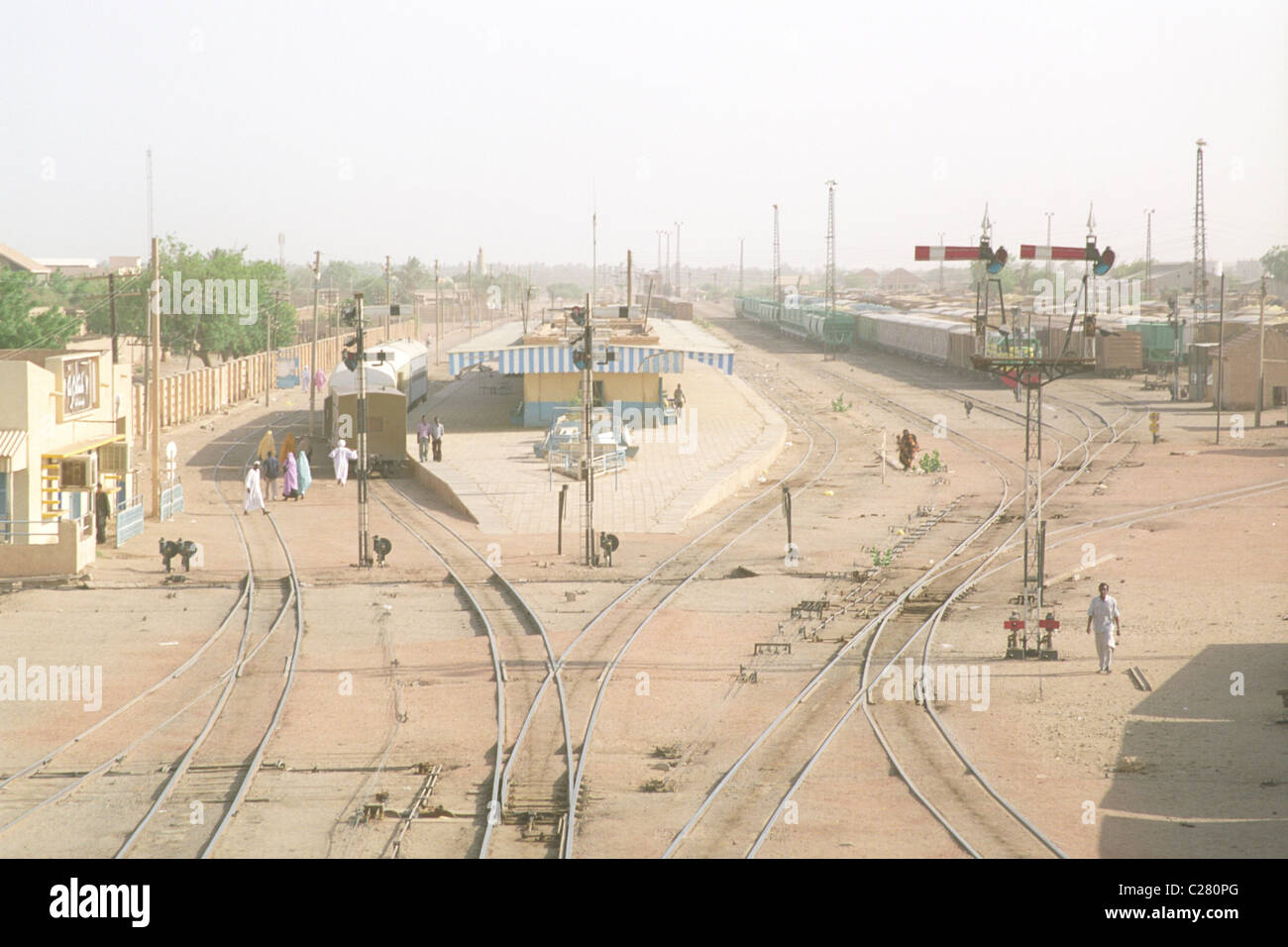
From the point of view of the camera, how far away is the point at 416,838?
10805 mm

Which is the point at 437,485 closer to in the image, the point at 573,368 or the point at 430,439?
the point at 430,439

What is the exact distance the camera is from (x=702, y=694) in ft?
52.5

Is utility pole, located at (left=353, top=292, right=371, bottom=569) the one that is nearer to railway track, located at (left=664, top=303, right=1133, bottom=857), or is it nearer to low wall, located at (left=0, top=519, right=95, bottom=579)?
low wall, located at (left=0, top=519, right=95, bottom=579)

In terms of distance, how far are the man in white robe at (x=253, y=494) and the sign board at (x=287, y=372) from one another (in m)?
34.1

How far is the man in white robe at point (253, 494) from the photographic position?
30.6 m

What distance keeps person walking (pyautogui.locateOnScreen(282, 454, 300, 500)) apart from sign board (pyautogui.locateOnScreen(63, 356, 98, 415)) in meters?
6.00

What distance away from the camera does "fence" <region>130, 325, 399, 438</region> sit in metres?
47.1

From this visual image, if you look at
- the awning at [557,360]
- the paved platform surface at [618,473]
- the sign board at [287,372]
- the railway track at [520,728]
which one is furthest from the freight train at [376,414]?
the sign board at [287,372]

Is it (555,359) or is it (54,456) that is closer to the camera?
(54,456)

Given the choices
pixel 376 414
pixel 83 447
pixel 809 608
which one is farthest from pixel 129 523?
pixel 809 608

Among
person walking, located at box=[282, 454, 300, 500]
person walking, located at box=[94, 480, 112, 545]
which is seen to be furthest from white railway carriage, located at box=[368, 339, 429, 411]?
person walking, located at box=[94, 480, 112, 545]

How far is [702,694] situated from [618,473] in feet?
65.9

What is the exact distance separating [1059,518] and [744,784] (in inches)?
780

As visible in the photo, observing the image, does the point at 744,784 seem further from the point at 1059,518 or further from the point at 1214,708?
the point at 1059,518
